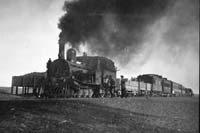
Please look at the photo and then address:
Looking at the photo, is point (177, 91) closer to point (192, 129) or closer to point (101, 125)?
point (192, 129)

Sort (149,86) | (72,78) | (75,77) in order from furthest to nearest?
(149,86) → (75,77) → (72,78)

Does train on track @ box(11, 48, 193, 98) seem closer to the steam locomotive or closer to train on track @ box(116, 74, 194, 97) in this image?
the steam locomotive

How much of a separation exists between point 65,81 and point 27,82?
5.61 m

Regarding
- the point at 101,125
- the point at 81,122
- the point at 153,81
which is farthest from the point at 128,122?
the point at 153,81

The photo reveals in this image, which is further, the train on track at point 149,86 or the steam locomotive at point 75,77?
the train on track at point 149,86

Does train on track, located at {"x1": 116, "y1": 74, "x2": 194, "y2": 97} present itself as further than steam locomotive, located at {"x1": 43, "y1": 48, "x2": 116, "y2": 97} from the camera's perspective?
Yes

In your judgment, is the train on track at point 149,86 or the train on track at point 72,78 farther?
the train on track at point 149,86

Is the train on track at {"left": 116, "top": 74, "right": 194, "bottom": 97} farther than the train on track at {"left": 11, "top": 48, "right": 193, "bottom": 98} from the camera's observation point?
Yes

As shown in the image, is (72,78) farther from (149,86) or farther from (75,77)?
(149,86)

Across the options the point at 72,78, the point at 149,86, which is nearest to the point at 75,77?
the point at 72,78

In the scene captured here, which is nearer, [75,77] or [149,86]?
[75,77]

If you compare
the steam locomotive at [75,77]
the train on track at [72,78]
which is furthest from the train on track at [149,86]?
the steam locomotive at [75,77]

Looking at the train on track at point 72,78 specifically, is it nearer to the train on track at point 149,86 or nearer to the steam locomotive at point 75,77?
the steam locomotive at point 75,77

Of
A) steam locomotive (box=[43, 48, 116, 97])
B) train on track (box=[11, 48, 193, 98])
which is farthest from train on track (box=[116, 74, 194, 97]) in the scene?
steam locomotive (box=[43, 48, 116, 97])
